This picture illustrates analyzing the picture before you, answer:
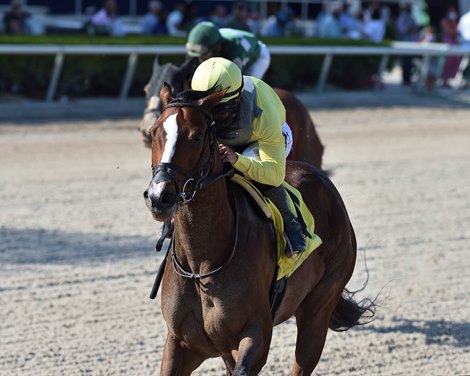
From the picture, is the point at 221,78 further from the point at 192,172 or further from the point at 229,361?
the point at 229,361

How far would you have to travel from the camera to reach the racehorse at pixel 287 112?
628 centimetres

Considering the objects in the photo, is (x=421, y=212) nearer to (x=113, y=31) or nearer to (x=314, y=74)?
(x=314, y=74)

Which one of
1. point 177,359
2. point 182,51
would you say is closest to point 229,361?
point 177,359

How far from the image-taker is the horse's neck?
361 cm

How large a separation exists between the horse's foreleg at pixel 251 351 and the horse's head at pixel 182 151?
610 millimetres

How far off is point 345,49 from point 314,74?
0.72 m

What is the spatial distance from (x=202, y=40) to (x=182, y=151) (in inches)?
118

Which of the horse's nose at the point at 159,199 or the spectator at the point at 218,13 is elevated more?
the horse's nose at the point at 159,199

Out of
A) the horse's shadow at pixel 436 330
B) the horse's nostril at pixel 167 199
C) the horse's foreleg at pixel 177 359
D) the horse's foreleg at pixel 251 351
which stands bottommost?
the horse's shadow at pixel 436 330

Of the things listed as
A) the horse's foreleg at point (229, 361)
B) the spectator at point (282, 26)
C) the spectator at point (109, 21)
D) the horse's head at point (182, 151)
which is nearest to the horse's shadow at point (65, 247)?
the horse's foreleg at point (229, 361)

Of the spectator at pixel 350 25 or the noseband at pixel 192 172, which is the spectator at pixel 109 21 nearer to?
the spectator at pixel 350 25

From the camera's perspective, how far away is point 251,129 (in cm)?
386

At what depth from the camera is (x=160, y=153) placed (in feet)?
10.9

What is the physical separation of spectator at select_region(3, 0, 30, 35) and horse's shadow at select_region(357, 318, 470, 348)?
11.1m
